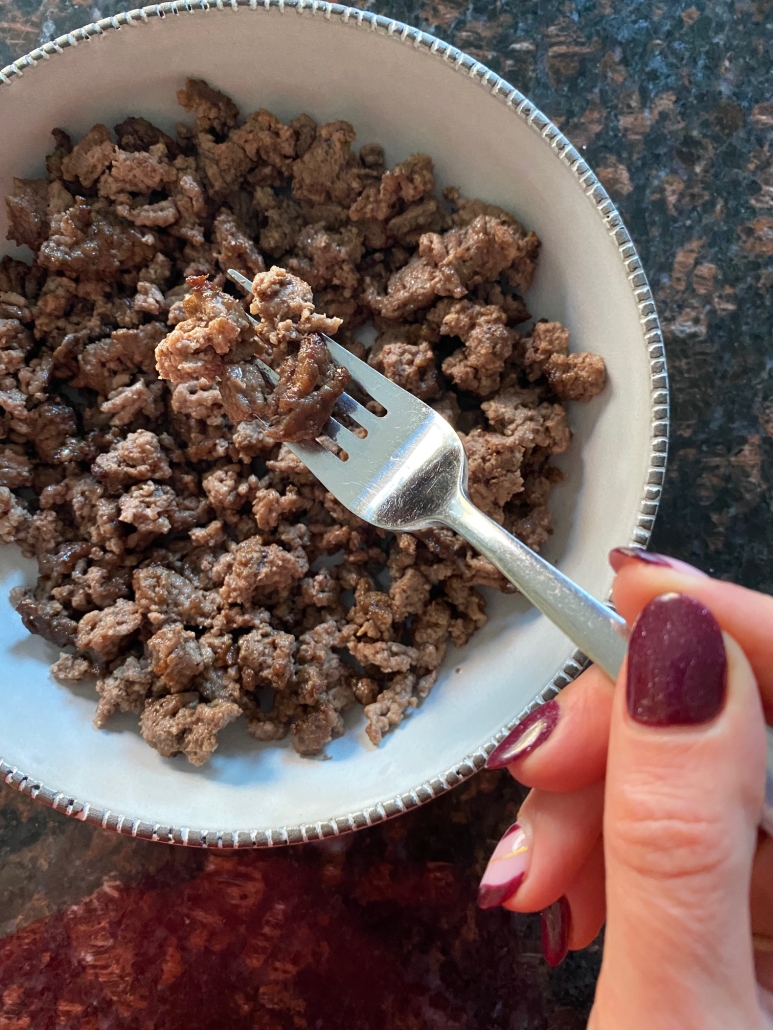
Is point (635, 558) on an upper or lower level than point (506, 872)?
upper

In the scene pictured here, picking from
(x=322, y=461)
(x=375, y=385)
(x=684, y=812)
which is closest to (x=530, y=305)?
(x=375, y=385)

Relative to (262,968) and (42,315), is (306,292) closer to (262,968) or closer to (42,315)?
(42,315)

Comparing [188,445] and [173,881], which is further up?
[188,445]

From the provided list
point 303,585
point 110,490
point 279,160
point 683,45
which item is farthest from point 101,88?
point 683,45

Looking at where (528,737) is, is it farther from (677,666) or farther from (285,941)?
(285,941)

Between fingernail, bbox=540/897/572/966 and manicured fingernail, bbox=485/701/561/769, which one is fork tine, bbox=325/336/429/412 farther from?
fingernail, bbox=540/897/572/966

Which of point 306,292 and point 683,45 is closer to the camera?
point 306,292

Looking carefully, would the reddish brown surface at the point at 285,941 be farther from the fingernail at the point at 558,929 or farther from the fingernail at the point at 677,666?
the fingernail at the point at 677,666
